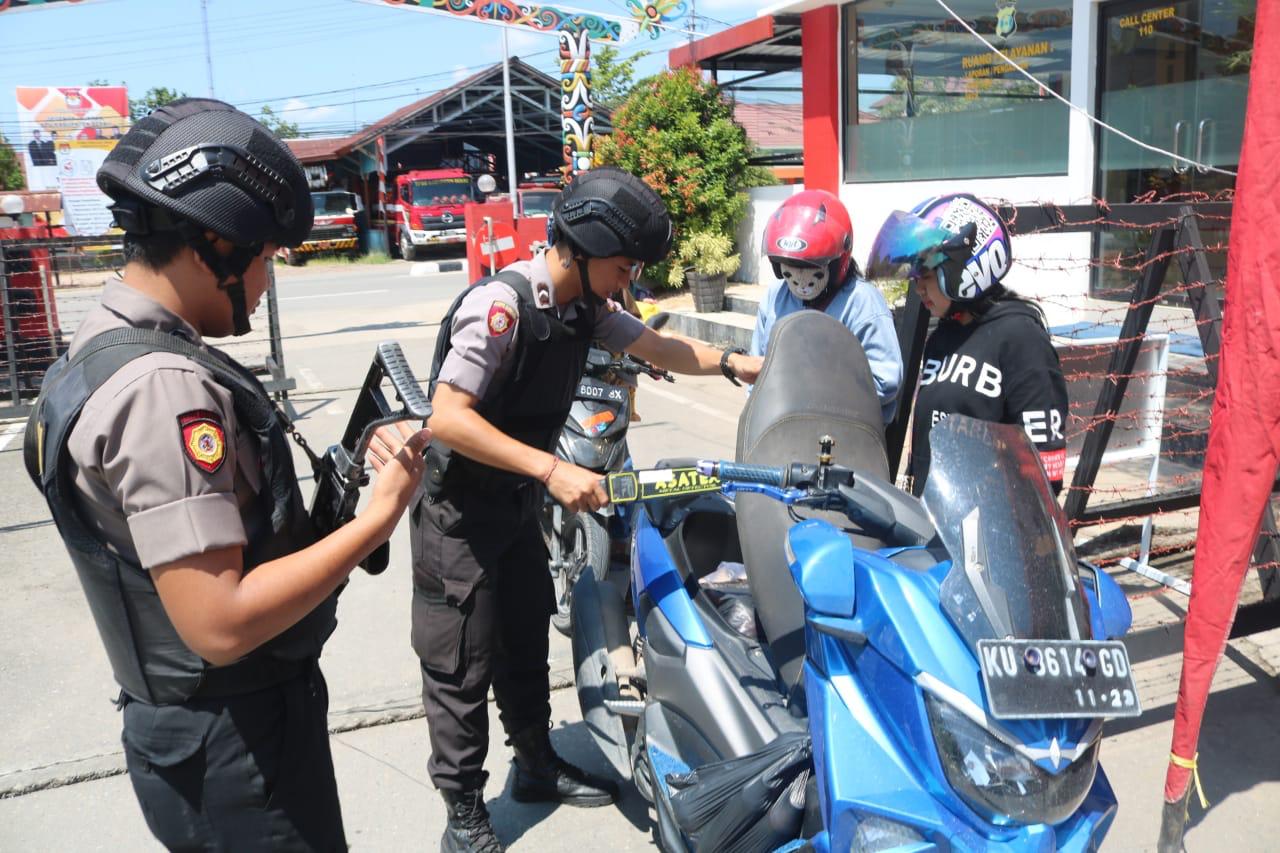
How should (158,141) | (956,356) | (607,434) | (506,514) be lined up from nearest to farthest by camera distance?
(158,141) → (506,514) → (956,356) → (607,434)

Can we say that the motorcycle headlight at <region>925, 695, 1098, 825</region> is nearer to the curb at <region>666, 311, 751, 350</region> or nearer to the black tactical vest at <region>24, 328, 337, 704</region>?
the black tactical vest at <region>24, 328, 337, 704</region>

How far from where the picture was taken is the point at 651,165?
45.1 ft

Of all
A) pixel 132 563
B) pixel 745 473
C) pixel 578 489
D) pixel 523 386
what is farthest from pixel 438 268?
pixel 132 563

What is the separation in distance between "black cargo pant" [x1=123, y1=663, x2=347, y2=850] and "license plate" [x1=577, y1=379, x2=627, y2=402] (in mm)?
2633

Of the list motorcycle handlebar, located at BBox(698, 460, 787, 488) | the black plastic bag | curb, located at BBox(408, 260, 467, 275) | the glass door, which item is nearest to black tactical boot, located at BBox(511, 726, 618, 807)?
the black plastic bag

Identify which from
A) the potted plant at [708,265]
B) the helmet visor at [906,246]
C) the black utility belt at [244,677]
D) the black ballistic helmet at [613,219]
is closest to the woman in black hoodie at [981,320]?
the helmet visor at [906,246]

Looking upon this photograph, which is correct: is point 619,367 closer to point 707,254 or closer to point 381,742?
point 381,742

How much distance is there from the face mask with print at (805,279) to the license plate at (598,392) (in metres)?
1.00

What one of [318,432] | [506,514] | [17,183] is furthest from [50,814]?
[17,183]

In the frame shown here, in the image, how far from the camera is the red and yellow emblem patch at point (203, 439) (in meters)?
1.49

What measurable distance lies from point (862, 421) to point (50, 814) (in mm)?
2781

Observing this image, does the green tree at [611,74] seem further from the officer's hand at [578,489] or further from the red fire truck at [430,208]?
the officer's hand at [578,489]

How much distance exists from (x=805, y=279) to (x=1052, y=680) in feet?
7.14

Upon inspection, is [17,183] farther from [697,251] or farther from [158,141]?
[158,141]
